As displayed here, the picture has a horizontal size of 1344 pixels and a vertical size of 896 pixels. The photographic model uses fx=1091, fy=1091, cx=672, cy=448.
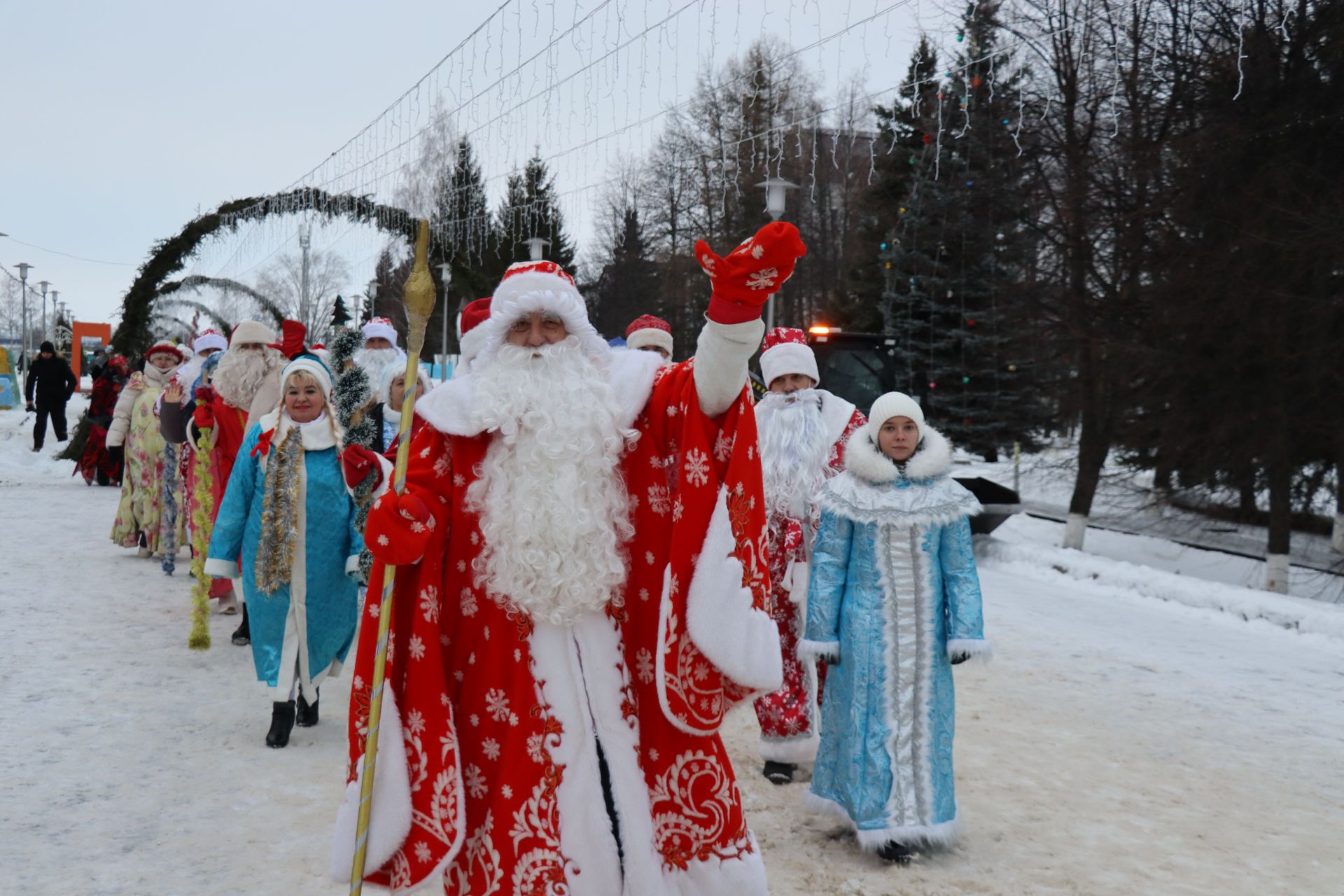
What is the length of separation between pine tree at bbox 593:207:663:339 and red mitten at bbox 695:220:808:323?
1356 inches

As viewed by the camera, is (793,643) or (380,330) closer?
(793,643)

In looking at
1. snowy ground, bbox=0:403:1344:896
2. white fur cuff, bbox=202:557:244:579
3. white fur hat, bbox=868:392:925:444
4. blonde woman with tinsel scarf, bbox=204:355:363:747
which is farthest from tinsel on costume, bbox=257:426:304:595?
white fur hat, bbox=868:392:925:444

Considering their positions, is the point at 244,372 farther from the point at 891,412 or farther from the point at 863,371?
the point at 863,371

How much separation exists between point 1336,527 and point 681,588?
14671mm

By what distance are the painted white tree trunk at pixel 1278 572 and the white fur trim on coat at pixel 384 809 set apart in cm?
1201

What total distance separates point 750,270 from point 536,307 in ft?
2.72

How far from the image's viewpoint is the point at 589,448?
2961 mm

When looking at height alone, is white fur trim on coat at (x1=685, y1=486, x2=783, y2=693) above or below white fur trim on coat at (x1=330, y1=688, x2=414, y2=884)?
above

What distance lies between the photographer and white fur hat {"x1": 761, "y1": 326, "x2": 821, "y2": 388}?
6000mm

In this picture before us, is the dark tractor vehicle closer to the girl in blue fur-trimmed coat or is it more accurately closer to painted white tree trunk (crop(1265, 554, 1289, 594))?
painted white tree trunk (crop(1265, 554, 1289, 594))

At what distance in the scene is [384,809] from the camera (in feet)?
8.87

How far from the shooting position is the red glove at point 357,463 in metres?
3.55

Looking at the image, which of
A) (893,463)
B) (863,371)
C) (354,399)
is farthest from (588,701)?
(863,371)

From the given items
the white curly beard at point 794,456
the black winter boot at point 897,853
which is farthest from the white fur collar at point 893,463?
the black winter boot at point 897,853
